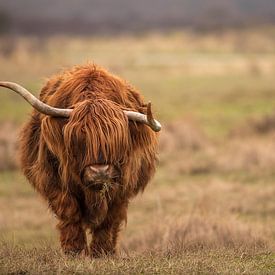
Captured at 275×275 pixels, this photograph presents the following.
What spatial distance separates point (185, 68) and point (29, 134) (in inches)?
1357

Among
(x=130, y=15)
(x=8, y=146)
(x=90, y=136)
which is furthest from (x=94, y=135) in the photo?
(x=130, y=15)

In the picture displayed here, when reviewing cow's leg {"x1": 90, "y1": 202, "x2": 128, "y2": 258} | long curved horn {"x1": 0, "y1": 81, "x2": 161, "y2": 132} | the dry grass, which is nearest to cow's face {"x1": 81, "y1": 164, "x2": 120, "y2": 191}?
long curved horn {"x1": 0, "y1": 81, "x2": 161, "y2": 132}

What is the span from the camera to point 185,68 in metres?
43.3

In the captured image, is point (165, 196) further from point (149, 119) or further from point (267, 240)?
point (149, 119)

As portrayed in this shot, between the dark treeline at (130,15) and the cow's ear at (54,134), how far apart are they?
70.3m

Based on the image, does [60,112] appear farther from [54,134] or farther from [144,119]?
[144,119]

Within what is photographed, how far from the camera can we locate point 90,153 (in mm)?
7344

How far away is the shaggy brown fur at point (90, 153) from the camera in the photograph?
7449mm

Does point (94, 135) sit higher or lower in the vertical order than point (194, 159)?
higher

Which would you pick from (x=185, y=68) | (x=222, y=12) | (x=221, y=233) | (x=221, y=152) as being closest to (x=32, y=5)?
(x=222, y=12)

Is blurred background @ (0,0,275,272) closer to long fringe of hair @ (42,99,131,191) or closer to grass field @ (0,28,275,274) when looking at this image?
grass field @ (0,28,275,274)

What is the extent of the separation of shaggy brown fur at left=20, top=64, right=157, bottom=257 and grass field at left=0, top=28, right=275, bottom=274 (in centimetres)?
38

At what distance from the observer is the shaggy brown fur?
7449 mm

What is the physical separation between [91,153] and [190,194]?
279 inches
